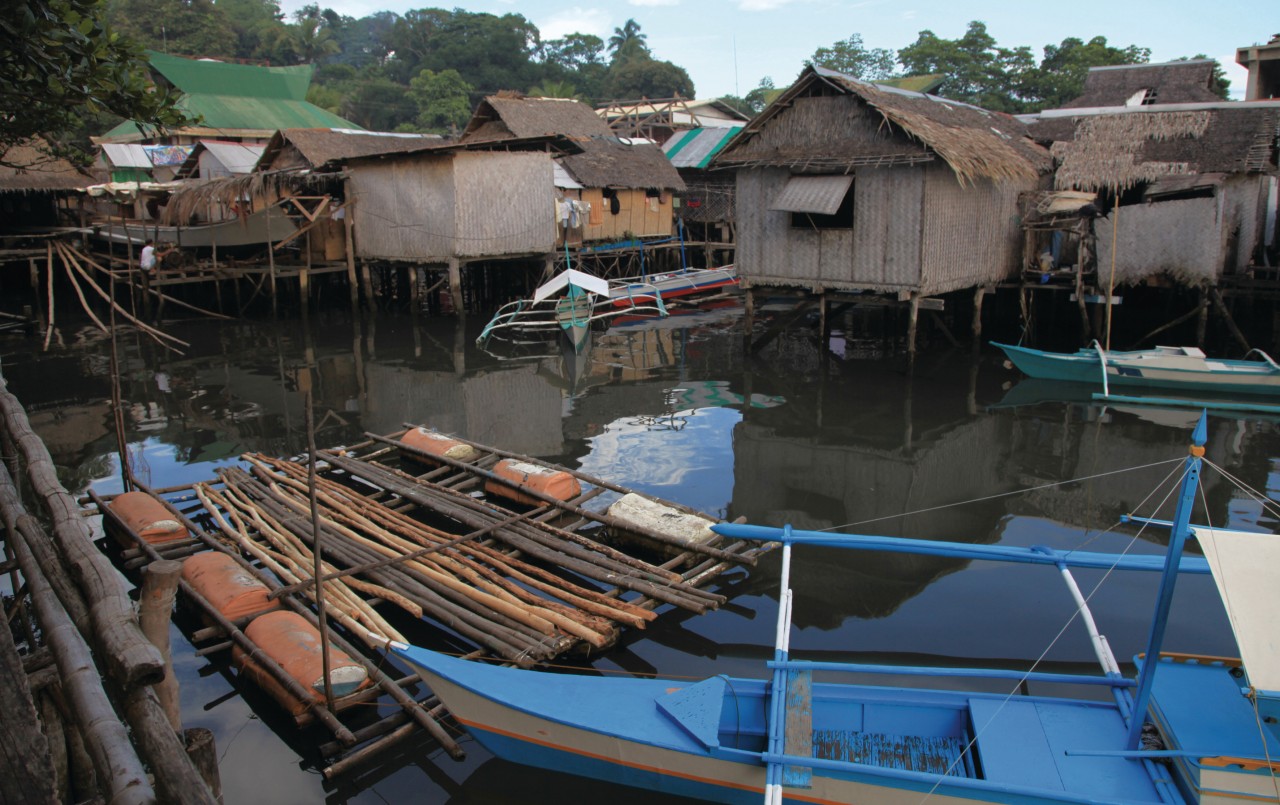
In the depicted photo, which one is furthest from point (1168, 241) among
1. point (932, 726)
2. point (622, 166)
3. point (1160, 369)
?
point (622, 166)

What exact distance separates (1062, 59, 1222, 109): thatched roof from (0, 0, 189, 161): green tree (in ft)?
66.8

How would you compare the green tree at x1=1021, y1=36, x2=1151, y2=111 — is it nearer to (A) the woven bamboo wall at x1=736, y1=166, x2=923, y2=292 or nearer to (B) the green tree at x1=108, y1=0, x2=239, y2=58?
(A) the woven bamboo wall at x1=736, y1=166, x2=923, y2=292

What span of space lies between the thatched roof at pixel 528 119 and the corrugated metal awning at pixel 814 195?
10524mm

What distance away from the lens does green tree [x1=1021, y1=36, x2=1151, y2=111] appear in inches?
1433

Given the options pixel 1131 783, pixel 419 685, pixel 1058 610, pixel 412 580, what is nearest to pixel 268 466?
pixel 412 580

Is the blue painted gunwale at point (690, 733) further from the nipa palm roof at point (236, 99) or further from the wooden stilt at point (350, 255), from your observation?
the nipa palm roof at point (236, 99)

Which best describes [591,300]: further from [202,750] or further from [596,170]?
[202,750]

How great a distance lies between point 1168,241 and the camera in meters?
14.7

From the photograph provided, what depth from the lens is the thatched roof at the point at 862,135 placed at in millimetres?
13430

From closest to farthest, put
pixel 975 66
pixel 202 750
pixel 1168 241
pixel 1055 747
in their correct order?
pixel 202 750
pixel 1055 747
pixel 1168 241
pixel 975 66

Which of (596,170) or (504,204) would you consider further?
(596,170)

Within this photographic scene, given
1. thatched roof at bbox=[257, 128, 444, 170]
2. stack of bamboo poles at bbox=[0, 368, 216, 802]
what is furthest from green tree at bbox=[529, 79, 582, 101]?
stack of bamboo poles at bbox=[0, 368, 216, 802]

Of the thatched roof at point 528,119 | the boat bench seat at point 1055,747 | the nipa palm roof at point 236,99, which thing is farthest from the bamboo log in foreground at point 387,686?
the nipa palm roof at point 236,99

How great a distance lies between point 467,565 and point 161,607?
4331mm
